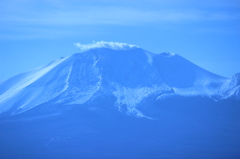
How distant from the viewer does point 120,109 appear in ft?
138

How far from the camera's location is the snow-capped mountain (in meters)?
43.4

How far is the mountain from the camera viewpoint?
3312 cm

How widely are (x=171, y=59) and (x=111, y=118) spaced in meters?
15.2

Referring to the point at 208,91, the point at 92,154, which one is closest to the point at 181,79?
the point at 208,91

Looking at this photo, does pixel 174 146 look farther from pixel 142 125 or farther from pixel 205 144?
pixel 142 125

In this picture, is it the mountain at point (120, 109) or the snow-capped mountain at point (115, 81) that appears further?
the snow-capped mountain at point (115, 81)

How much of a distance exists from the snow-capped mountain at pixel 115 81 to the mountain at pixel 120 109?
0.09 metres

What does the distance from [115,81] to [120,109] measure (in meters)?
5.31

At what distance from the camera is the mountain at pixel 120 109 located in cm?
3312

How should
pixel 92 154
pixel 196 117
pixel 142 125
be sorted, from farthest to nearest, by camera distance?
pixel 196 117 < pixel 142 125 < pixel 92 154

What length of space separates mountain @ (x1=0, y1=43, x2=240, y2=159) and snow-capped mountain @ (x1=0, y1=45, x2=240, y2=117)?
9 centimetres

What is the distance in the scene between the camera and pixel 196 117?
4212cm

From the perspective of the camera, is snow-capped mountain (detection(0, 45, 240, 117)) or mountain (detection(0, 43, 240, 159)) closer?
mountain (detection(0, 43, 240, 159))

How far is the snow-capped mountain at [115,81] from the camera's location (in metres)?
43.4
